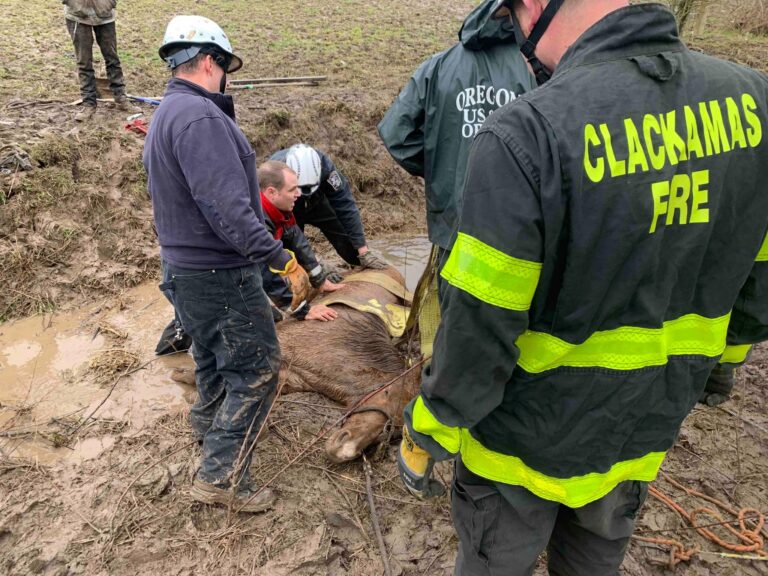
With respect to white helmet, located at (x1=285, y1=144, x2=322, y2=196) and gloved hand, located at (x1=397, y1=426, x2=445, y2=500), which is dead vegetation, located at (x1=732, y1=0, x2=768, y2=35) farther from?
gloved hand, located at (x1=397, y1=426, x2=445, y2=500)

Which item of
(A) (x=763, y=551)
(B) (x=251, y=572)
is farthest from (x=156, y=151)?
(A) (x=763, y=551)

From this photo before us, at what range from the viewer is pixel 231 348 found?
270cm

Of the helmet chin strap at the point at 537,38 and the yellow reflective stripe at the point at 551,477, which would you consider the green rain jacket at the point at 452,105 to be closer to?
the helmet chin strap at the point at 537,38

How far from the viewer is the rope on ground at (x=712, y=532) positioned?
2510 mm

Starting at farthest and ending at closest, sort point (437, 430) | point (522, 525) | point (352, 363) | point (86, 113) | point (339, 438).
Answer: point (86, 113) < point (352, 363) < point (339, 438) < point (522, 525) < point (437, 430)

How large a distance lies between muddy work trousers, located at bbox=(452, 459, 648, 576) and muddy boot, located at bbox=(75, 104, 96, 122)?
606 cm

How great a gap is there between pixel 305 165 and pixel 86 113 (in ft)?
11.1

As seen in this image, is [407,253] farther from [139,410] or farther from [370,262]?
[139,410]

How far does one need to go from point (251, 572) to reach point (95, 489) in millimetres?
1067

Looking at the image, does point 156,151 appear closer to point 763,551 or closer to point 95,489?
point 95,489

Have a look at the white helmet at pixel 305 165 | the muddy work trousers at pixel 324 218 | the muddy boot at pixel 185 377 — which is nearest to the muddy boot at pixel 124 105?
the muddy work trousers at pixel 324 218

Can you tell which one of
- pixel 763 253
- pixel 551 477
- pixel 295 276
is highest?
pixel 763 253

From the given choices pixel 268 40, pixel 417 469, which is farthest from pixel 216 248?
pixel 268 40

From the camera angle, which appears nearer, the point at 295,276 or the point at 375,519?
the point at 375,519
